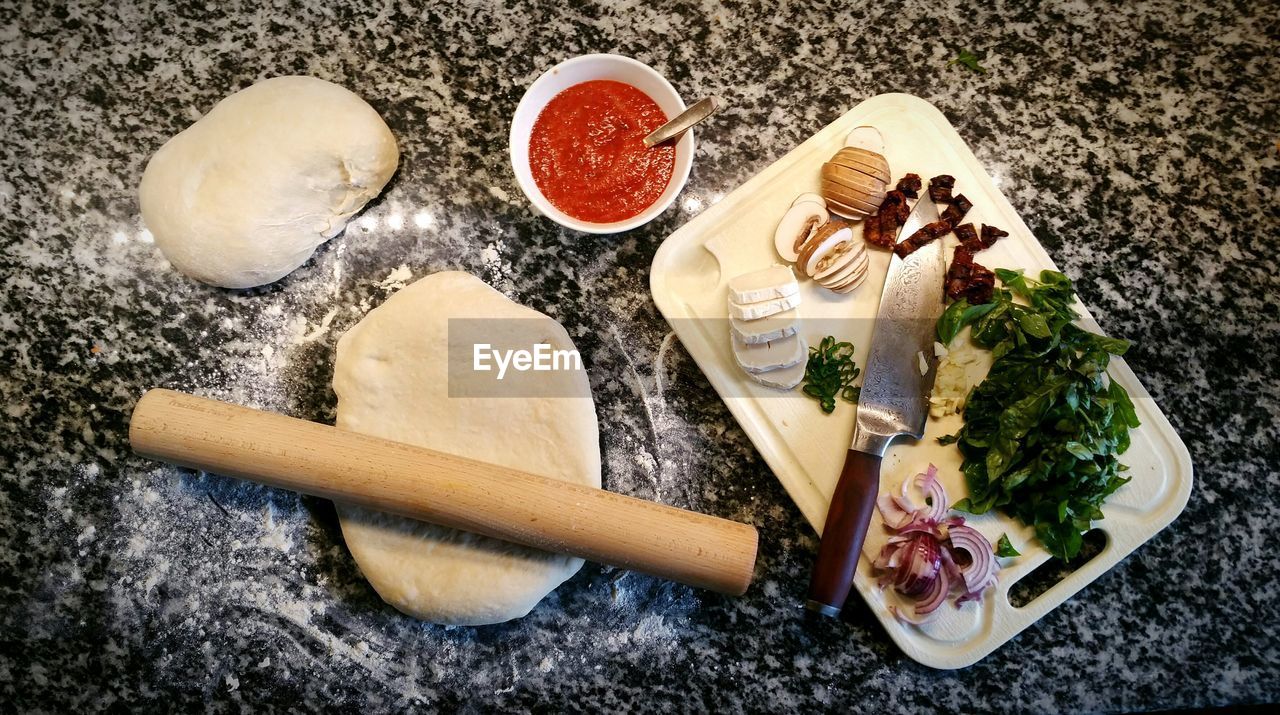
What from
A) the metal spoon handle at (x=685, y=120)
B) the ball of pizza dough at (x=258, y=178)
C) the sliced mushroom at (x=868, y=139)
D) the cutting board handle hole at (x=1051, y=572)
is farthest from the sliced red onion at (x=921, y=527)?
the ball of pizza dough at (x=258, y=178)

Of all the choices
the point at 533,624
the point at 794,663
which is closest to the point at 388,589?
the point at 533,624

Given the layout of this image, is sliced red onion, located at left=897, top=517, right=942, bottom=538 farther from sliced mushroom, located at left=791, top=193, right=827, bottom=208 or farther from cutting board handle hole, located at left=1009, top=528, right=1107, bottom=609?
sliced mushroom, located at left=791, top=193, right=827, bottom=208

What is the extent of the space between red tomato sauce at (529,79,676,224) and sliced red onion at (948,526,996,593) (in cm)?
91

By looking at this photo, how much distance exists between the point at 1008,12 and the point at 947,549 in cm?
120

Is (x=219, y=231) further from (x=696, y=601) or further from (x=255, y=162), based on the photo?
(x=696, y=601)

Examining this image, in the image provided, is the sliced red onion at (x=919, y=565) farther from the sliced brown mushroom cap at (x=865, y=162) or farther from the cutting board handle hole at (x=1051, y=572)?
the sliced brown mushroom cap at (x=865, y=162)

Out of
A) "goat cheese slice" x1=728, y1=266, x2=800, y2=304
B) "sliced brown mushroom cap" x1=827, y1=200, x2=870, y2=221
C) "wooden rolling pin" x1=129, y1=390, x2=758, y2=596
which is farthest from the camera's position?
"sliced brown mushroom cap" x1=827, y1=200, x2=870, y2=221

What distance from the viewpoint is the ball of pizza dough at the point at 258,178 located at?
61.7 inches

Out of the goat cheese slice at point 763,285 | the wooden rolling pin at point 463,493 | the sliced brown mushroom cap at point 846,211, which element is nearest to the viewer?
the wooden rolling pin at point 463,493

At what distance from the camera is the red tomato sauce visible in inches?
62.5

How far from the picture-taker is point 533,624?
1.66 m

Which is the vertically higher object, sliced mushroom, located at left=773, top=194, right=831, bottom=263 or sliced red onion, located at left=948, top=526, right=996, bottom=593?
sliced mushroom, located at left=773, top=194, right=831, bottom=263

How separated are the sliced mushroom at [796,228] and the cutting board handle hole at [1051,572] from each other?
2.72 feet

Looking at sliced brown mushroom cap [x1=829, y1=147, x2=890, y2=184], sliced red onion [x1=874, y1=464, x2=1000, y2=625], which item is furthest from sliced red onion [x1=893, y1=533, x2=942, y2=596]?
sliced brown mushroom cap [x1=829, y1=147, x2=890, y2=184]
